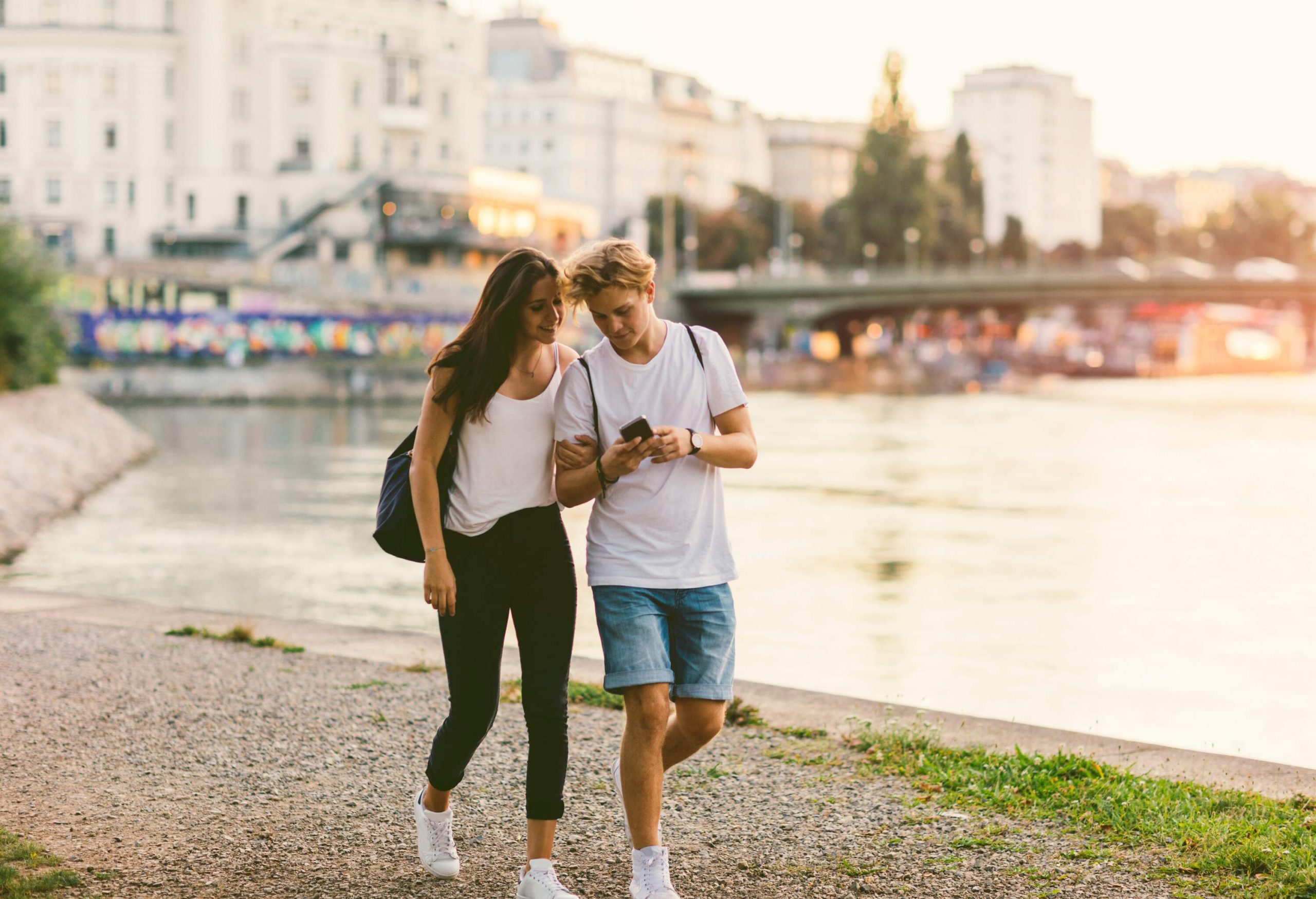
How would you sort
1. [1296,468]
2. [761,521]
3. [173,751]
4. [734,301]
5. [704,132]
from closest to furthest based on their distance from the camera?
[173,751], [761,521], [1296,468], [734,301], [704,132]

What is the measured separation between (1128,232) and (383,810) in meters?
194

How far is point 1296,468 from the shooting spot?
127 ft

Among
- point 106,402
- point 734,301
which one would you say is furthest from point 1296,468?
point 734,301

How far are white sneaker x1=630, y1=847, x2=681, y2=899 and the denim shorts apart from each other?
0.50m

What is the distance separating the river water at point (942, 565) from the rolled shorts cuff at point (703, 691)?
5433 mm

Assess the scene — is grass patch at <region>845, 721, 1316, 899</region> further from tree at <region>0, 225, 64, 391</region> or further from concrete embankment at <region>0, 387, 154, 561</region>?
tree at <region>0, 225, 64, 391</region>

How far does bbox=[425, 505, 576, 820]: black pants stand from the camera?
533cm

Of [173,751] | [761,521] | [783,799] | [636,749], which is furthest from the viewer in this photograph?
[761,521]

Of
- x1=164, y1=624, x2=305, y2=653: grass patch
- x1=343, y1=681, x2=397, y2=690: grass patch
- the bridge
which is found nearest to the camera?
x1=343, y1=681, x2=397, y2=690: grass patch

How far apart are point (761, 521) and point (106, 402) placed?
38072 millimetres

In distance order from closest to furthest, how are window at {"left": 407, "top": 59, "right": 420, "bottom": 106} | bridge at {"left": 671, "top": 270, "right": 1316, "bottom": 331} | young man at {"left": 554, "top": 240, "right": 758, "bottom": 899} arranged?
young man at {"left": 554, "top": 240, "right": 758, "bottom": 899}
bridge at {"left": 671, "top": 270, "right": 1316, "bottom": 331}
window at {"left": 407, "top": 59, "right": 420, "bottom": 106}

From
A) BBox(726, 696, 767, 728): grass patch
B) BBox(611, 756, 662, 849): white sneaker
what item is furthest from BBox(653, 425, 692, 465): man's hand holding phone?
BBox(726, 696, 767, 728): grass patch

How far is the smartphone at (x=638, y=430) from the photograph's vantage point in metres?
5.06

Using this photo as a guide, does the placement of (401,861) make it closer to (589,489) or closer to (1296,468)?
(589,489)
